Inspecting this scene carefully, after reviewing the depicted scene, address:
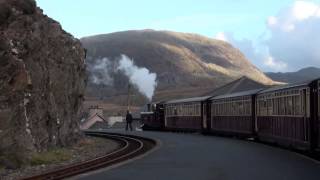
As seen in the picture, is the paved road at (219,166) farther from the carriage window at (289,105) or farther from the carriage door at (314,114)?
the carriage window at (289,105)

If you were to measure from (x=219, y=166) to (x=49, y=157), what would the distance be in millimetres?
12015

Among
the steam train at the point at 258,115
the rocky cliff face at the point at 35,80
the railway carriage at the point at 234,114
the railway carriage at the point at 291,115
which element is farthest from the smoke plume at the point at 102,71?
the railway carriage at the point at 291,115

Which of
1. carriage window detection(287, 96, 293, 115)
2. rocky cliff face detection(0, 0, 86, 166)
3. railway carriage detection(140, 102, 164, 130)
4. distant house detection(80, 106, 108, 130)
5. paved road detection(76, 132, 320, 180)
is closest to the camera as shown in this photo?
paved road detection(76, 132, 320, 180)

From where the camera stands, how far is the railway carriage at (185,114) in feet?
163

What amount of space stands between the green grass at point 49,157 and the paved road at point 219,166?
4967mm

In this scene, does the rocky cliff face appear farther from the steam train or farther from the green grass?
the steam train

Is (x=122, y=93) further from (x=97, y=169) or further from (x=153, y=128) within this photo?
(x=97, y=169)

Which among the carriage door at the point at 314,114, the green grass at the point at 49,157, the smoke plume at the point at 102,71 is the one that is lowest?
the green grass at the point at 49,157

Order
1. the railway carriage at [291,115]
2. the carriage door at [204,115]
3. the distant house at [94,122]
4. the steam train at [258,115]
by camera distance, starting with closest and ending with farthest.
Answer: the railway carriage at [291,115] < the steam train at [258,115] < the carriage door at [204,115] < the distant house at [94,122]

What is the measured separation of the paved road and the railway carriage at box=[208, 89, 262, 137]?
7753mm

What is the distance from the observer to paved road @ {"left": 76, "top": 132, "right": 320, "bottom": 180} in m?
18.4

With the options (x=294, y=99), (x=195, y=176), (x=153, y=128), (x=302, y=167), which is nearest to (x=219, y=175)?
(x=195, y=176)

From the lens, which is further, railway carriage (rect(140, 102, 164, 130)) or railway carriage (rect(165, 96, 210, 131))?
railway carriage (rect(140, 102, 164, 130))

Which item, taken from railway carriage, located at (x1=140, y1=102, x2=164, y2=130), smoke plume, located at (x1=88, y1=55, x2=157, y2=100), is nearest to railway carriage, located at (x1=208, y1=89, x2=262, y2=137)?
railway carriage, located at (x1=140, y1=102, x2=164, y2=130)
